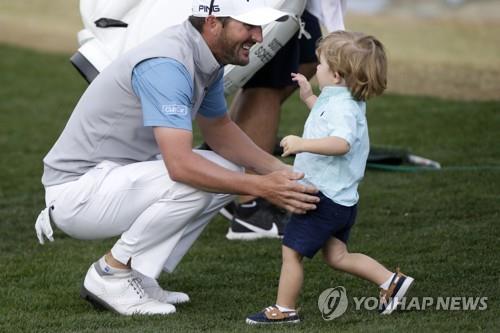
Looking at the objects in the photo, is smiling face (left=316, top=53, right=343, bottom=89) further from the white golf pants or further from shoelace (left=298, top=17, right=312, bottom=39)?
shoelace (left=298, top=17, right=312, bottom=39)

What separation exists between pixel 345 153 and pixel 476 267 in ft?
3.99

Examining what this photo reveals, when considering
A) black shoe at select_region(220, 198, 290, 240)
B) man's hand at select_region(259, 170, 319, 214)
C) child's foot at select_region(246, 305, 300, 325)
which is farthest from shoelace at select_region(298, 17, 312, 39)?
child's foot at select_region(246, 305, 300, 325)

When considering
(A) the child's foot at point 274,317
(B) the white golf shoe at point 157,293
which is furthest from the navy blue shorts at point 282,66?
(A) the child's foot at point 274,317

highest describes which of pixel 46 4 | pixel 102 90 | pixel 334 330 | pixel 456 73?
pixel 102 90

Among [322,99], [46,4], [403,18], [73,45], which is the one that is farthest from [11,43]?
[322,99]

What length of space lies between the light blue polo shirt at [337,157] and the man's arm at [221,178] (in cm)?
9

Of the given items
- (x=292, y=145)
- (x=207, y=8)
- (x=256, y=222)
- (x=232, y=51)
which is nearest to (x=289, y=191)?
(x=292, y=145)

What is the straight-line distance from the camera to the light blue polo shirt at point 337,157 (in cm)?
429

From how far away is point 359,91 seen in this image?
431 cm

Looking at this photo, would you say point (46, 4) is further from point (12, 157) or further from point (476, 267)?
point (476, 267)

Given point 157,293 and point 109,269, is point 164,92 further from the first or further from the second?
point 157,293

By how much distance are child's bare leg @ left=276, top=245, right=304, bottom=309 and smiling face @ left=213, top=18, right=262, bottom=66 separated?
780mm

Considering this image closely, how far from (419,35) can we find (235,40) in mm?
10697

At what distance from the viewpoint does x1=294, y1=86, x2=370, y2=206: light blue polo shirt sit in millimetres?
4289
